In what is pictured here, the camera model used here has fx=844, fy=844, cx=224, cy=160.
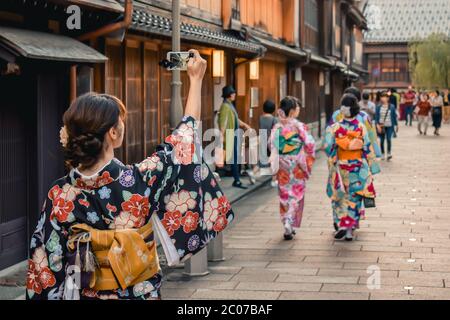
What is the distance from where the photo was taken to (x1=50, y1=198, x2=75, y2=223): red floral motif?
400cm

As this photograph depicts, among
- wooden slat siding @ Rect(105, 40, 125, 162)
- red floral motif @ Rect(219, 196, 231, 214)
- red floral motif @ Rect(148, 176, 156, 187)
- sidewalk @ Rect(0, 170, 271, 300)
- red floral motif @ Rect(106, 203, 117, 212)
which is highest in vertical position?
wooden slat siding @ Rect(105, 40, 125, 162)

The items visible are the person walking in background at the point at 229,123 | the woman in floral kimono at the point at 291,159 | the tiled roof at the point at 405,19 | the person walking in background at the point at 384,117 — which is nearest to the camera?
the woman in floral kimono at the point at 291,159

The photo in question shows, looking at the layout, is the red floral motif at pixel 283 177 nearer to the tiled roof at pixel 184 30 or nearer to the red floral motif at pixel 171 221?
the tiled roof at pixel 184 30

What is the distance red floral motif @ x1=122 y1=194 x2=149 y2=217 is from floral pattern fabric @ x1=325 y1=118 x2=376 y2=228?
25.6ft

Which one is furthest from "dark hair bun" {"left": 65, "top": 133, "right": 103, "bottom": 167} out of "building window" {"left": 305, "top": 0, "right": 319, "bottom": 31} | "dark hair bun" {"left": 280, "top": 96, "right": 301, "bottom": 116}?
"building window" {"left": 305, "top": 0, "right": 319, "bottom": 31}

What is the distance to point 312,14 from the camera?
35.3 metres

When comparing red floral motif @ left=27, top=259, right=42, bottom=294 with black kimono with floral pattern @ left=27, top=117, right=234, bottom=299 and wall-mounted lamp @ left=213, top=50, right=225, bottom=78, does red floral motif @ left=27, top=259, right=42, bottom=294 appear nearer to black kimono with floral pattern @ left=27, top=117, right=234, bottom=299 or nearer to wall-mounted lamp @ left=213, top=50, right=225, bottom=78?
black kimono with floral pattern @ left=27, top=117, right=234, bottom=299

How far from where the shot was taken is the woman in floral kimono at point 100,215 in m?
3.91

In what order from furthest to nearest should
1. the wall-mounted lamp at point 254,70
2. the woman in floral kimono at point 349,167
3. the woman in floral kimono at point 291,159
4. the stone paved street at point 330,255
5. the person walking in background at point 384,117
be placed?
the person walking in background at point 384,117, the wall-mounted lamp at point 254,70, the woman in floral kimono at point 291,159, the woman in floral kimono at point 349,167, the stone paved street at point 330,255

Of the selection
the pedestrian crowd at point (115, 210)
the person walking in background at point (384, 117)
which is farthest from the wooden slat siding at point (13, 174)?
the person walking in background at point (384, 117)

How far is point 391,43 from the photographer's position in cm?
7262

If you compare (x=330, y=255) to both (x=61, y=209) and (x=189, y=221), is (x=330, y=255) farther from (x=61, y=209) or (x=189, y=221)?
(x=61, y=209)

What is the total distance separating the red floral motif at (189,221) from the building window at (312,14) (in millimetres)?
29325

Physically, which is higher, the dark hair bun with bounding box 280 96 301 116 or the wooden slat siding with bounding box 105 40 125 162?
the wooden slat siding with bounding box 105 40 125 162
